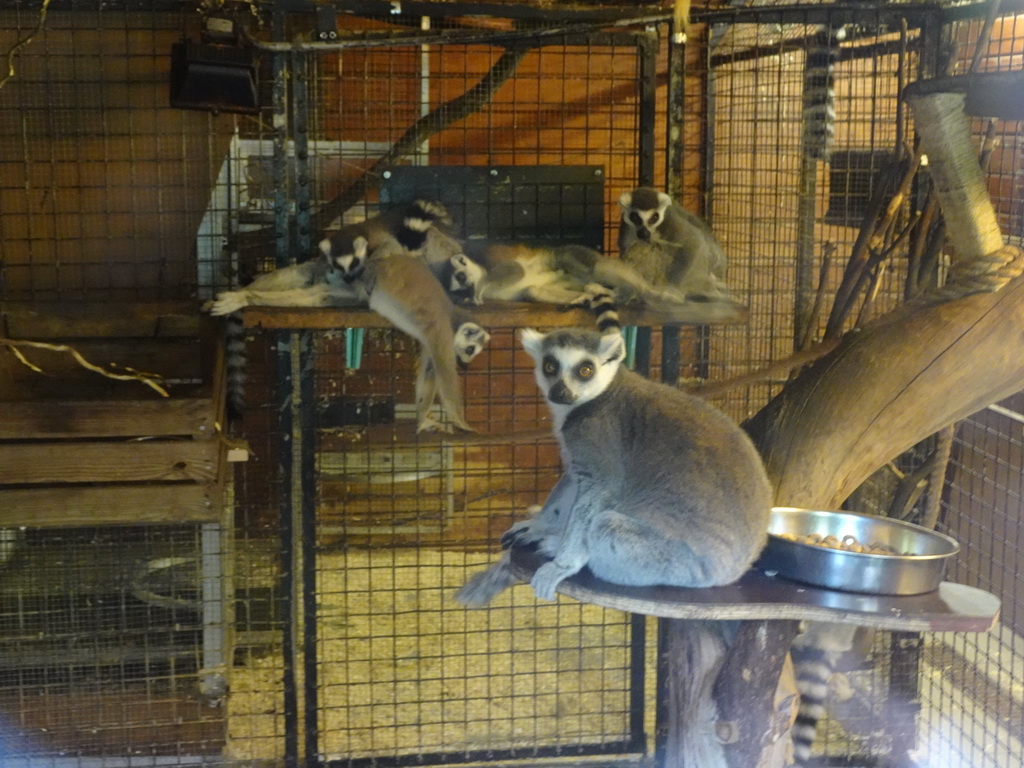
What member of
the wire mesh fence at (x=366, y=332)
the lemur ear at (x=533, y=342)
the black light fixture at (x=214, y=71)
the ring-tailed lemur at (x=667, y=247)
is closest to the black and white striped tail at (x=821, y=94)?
the wire mesh fence at (x=366, y=332)

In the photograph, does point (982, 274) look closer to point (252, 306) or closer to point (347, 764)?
point (252, 306)

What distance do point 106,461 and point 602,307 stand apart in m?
1.83

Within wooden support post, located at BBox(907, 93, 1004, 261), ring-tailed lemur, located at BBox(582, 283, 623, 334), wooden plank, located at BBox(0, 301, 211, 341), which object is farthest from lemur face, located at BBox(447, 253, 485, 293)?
wooden support post, located at BBox(907, 93, 1004, 261)

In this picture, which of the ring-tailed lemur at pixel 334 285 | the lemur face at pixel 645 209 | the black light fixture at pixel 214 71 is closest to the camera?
the black light fixture at pixel 214 71

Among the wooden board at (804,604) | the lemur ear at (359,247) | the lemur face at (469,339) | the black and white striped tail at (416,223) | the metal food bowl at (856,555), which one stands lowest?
the wooden board at (804,604)

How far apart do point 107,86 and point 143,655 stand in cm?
256

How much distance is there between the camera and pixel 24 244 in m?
4.67

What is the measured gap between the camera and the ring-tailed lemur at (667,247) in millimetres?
4508

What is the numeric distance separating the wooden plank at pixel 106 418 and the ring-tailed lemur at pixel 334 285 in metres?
0.59

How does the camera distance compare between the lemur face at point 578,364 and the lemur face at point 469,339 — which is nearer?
the lemur face at point 578,364

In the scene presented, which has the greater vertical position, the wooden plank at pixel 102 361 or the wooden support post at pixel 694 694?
the wooden plank at pixel 102 361

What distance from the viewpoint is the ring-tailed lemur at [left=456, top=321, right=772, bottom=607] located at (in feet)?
9.25

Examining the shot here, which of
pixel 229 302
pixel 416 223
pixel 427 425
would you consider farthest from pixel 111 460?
pixel 416 223

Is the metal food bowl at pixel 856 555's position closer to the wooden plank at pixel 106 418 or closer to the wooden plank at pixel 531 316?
the wooden plank at pixel 531 316
